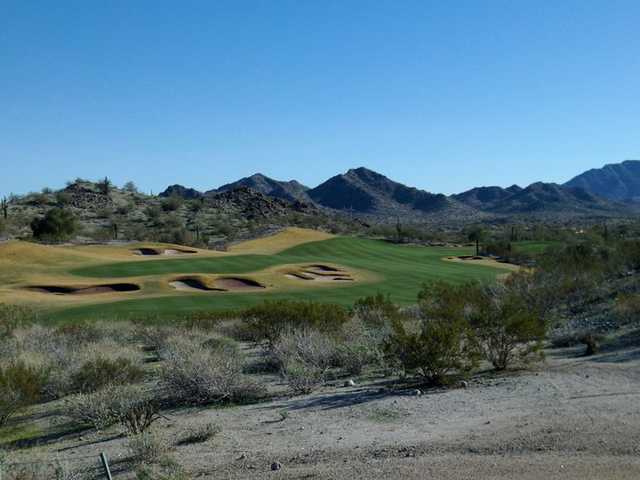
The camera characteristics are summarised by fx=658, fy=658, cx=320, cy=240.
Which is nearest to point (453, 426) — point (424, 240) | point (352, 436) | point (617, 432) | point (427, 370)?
point (352, 436)

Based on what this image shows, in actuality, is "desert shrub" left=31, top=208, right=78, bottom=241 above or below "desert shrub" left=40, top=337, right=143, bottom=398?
above

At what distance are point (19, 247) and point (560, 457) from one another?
50.4 m

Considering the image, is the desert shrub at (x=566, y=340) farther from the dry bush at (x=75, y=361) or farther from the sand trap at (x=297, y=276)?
the sand trap at (x=297, y=276)

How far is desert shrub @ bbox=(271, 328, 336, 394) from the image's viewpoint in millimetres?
14562

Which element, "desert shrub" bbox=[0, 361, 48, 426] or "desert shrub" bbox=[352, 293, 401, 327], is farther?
"desert shrub" bbox=[352, 293, 401, 327]

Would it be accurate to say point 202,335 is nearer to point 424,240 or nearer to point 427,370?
point 427,370

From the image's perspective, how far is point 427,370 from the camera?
14.2m

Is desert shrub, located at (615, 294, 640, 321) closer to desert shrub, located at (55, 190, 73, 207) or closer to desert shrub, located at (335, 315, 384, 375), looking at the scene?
desert shrub, located at (335, 315, 384, 375)

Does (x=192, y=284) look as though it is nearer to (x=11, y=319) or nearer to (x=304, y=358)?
(x=11, y=319)

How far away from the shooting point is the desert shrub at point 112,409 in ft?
39.6

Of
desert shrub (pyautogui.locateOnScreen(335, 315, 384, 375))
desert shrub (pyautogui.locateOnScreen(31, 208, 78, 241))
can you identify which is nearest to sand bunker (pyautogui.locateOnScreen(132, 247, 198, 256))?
desert shrub (pyautogui.locateOnScreen(31, 208, 78, 241))

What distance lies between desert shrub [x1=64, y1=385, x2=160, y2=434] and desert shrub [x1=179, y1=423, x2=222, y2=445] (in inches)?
37.3

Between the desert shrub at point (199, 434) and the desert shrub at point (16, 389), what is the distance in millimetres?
4076

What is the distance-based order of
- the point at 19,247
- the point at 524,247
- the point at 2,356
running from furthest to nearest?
the point at 524,247 < the point at 19,247 < the point at 2,356
